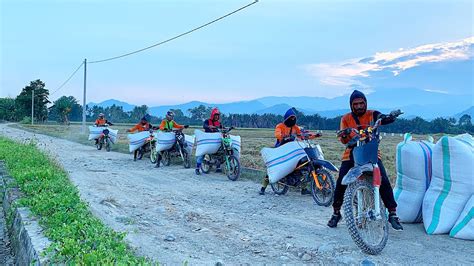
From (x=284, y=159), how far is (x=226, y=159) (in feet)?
9.48

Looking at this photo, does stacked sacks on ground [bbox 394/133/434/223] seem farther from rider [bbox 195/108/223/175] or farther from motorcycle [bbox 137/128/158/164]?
motorcycle [bbox 137/128/158/164]

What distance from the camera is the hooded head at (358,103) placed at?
5152 millimetres

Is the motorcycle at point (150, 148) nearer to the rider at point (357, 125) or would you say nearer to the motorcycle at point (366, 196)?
the rider at point (357, 125)

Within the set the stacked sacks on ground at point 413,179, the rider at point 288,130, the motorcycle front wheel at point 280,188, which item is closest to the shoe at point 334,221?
the stacked sacks on ground at point 413,179

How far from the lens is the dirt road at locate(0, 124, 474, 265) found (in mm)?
4301

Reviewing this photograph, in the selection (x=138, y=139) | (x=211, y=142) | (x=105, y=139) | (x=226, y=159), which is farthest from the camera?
(x=105, y=139)

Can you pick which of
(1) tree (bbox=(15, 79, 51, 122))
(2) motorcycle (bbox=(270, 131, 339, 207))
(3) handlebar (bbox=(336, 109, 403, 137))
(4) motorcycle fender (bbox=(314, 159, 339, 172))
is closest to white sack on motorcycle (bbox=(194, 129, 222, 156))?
(2) motorcycle (bbox=(270, 131, 339, 207))

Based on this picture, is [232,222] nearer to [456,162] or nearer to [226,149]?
[456,162]

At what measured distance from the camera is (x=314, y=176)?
6.83m

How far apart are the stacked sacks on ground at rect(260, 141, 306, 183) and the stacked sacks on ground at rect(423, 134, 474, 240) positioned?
220cm

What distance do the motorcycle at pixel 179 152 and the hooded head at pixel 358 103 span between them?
24.1 feet

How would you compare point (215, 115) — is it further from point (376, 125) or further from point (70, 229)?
point (70, 229)

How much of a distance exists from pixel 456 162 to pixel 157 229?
11.1ft

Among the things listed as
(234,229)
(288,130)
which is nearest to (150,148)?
(288,130)
